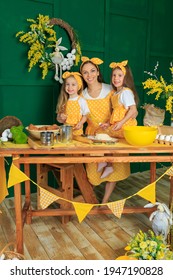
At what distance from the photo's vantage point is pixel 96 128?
324 cm

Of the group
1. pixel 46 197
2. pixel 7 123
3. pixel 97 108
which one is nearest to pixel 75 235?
pixel 46 197

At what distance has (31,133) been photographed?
2609 millimetres

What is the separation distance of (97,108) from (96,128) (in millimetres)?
203

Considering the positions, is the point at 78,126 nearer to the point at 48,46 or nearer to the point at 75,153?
the point at 75,153

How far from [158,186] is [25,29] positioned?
2.49m

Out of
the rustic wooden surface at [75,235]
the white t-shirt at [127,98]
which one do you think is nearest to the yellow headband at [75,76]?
the white t-shirt at [127,98]

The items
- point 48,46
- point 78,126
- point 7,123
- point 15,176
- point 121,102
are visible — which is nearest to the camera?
point 15,176

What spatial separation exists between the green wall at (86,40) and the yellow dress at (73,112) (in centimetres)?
71

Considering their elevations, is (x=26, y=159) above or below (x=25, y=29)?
below

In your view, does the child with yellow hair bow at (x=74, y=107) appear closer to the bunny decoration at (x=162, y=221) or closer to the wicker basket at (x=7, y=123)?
the wicker basket at (x=7, y=123)

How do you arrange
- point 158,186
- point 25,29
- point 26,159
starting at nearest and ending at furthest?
point 26,159
point 25,29
point 158,186
